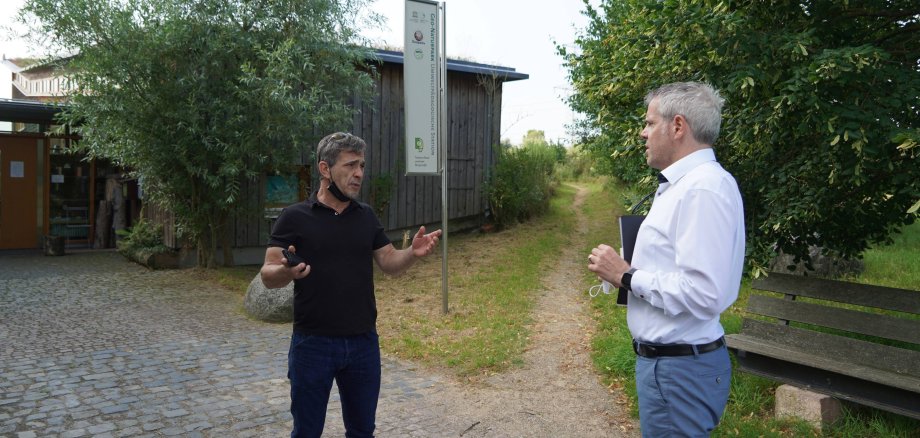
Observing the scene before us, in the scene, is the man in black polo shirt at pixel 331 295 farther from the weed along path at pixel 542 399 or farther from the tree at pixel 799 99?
the tree at pixel 799 99

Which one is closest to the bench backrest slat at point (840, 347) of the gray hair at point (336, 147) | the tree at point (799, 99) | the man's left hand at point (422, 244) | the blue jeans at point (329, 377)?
the tree at point (799, 99)

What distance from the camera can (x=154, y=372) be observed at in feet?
20.1

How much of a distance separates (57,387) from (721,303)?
544 centimetres

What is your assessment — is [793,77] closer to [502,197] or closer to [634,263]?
[634,263]

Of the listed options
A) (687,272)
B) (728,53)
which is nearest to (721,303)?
(687,272)

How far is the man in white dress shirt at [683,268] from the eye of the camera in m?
2.31

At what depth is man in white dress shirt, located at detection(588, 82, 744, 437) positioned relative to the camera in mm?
2314

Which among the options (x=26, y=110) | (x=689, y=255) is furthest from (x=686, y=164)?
(x=26, y=110)

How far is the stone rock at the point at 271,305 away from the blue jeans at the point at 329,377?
5053 millimetres

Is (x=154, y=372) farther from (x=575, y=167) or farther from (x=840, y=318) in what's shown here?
(x=575, y=167)

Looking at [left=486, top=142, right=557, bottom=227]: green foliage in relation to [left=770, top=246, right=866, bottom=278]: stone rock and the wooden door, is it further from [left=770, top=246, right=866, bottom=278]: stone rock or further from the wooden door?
the wooden door

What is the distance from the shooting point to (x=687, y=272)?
2.33 meters

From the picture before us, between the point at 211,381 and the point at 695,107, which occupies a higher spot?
the point at 695,107

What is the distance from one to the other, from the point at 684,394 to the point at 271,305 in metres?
6.72
